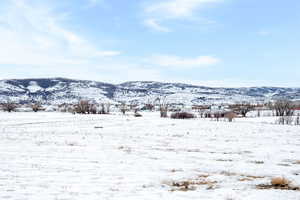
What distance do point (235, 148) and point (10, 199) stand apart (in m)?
14.0

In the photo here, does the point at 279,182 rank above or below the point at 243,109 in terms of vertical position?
below

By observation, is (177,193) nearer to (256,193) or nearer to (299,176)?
(256,193)

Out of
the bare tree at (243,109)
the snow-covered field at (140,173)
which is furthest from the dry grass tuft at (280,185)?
the bare tree at (243,109)

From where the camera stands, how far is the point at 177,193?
26.3 ft

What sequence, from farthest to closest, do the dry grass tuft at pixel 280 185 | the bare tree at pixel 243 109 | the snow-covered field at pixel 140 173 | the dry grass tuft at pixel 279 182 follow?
the bare tree at pixel 243 109 → the dry grass tuft at pixel 279 182 → the dry grass tuft at pixel 280 185 → the snow-covered field at pixel 140 173

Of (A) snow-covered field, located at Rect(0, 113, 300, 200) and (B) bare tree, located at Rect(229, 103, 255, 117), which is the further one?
(B) bare tree, located at Rect(229, 103, 255, 117)

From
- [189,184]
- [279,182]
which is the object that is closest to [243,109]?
[279,182]

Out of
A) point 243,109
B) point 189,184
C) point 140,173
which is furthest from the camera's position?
point 243,109

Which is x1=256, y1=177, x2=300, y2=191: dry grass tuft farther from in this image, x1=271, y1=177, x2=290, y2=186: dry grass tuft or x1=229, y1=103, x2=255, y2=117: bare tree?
x1=229, y1=103, x2=255, y2=117: bare tree

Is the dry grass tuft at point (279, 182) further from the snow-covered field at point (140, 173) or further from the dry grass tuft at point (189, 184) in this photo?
the dry grass tuft at point (189, 184)

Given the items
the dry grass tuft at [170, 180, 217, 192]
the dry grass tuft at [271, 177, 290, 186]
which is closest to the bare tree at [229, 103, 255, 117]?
the dry grass tuft at [271, 177, 290, 186]

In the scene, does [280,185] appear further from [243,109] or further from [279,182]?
[243,109]

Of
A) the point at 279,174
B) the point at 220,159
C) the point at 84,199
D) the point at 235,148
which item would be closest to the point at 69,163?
the point at 84,199

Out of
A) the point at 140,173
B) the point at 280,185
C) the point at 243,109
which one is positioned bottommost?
the point at 140,173
